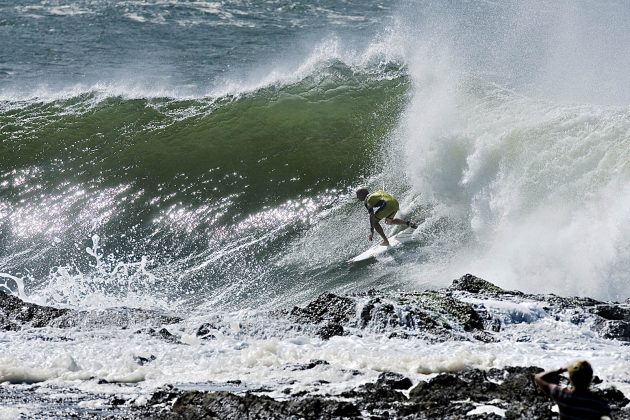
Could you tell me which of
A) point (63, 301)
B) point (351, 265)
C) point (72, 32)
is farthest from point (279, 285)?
point (72, 32)

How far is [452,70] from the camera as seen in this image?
19.4 m

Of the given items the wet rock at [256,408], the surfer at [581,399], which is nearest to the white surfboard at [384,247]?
the wet rock at [256,408]

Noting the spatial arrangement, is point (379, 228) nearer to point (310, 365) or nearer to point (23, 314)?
point (310, 365)

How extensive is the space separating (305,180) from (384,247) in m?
3.73

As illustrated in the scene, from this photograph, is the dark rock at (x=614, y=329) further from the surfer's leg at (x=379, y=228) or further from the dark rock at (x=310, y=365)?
the surfer's leg at (x=379, y=228)

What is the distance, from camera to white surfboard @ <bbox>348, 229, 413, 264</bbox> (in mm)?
13680

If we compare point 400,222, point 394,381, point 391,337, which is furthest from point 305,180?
point 394,381

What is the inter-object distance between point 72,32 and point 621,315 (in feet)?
81.9

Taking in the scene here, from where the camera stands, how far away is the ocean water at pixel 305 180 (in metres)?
10.5

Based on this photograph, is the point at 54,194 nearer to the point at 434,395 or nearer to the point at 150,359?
the point at 150,359

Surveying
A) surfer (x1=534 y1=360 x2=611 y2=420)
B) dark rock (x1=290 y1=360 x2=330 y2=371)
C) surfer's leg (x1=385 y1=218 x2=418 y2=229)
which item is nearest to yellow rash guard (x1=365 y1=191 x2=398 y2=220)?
surfer's leg (x1=385 y1=218 x2=418 y2=229)

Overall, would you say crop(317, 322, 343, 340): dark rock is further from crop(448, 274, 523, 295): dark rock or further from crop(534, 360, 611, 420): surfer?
crop(534, 360, 611, 420): surfer

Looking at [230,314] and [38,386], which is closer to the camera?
[38,386]

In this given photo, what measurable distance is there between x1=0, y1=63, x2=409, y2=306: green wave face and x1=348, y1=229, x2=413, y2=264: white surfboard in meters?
1.60
